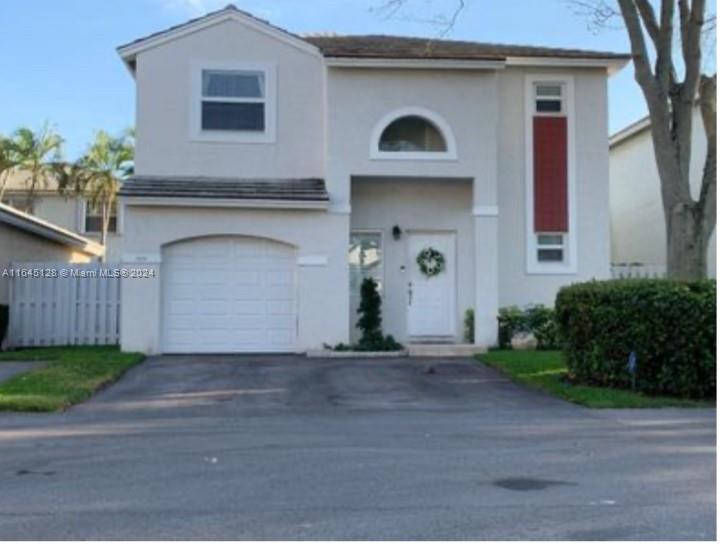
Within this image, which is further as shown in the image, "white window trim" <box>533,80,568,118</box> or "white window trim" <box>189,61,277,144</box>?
"white window trim" <box>533,80,568,118</box>

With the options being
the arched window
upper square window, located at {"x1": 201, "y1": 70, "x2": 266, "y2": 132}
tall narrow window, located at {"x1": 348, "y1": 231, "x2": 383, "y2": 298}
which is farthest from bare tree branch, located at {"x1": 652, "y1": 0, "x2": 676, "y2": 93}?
upper square window, located at {"x1": 201, "y1": 70, "x2": 266, "y2": 132}

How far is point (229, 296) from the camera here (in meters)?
17.4

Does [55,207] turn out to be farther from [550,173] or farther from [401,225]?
[550,173]

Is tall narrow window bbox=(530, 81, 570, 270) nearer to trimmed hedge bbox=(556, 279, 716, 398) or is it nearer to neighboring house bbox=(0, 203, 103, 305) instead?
trimmed hedge bbox=(556, 279, 716, 398)

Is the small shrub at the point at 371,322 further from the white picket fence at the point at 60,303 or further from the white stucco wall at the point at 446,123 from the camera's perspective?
the white picket fence at the point at 60,303

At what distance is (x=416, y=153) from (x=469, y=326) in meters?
3.96

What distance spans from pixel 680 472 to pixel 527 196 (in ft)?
40.0

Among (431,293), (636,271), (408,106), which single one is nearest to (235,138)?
(408,106)

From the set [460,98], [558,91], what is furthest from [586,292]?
[558,91]

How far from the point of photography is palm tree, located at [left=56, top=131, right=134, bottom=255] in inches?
1313

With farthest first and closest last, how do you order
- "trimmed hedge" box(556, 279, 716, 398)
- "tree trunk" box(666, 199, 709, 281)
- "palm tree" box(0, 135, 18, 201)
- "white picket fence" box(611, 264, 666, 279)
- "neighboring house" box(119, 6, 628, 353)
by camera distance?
"palm tree" box(0, 135, 18, 201), "white picket fence" box(611, 264, 666, 279), "neighboring house" box(119, 6, 628, 353), "tree trunk" box(666, 199, 709, 281), "trimmed hedge" box(556, 279, 716, 398)

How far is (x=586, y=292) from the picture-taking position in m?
12.5

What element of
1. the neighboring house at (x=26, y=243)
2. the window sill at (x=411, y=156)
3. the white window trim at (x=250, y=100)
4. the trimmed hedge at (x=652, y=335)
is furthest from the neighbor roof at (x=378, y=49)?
the trimmed hedge at (x=652, y=335)

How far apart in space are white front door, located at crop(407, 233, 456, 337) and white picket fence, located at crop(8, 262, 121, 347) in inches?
264
